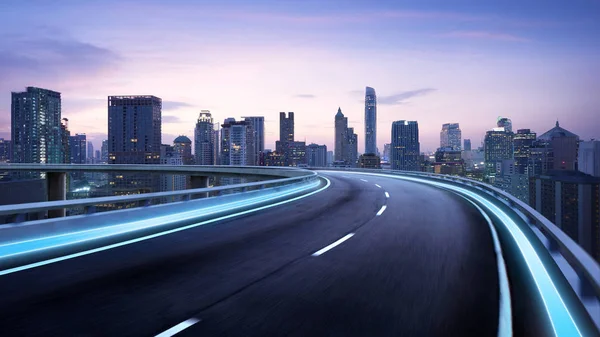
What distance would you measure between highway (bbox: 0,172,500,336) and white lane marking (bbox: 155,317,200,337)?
20mm

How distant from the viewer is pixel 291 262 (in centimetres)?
691

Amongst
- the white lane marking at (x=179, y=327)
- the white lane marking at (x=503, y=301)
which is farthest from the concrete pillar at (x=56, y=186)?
the white lane marking at (x=503, y=301)

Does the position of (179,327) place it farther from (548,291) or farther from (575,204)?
(575,204)

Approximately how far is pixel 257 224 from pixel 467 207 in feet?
30.2

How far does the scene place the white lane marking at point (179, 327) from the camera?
393 cm

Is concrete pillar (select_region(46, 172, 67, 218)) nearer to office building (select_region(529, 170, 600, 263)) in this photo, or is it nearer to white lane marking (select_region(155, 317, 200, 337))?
white lane marking (select_region(155, 317, 200, 337))

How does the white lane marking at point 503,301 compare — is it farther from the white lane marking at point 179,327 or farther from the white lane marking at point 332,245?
the white lane marking at point 179,327

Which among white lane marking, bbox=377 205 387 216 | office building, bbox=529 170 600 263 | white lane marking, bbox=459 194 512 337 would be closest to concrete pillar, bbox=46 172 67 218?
white lane marking, bbox=377 205 387 216

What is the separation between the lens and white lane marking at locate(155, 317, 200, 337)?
3927mm

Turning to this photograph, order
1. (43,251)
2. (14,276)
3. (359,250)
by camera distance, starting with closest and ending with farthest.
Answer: (14,276)
(43,251)
(359,250)

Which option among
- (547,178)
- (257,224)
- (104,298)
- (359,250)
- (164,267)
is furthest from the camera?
(547,178)

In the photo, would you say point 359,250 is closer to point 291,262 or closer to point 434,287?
point 291,262

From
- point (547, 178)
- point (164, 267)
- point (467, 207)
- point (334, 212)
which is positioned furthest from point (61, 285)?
point (547, 178)

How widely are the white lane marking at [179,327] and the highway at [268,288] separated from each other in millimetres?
20
